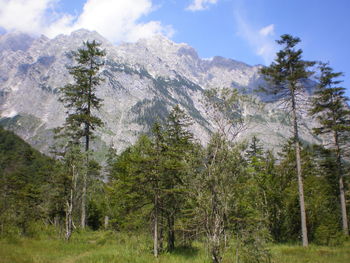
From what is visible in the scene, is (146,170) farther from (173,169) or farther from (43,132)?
(43,132)

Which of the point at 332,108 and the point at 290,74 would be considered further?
the point at 332,108

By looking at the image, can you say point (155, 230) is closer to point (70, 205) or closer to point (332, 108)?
point (70, 205)

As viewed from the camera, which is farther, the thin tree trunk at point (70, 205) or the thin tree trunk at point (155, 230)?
the thin tree trunk at point (70, 205)

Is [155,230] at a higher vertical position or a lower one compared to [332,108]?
lower

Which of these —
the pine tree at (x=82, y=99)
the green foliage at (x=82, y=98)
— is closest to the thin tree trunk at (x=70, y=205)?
the pine tree at (x=82, y=99)

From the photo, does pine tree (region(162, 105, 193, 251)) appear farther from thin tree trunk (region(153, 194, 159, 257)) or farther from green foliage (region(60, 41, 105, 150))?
green foliage (region(60, 41, 105, 150))

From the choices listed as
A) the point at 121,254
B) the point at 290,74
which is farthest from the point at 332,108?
the point at 121,254

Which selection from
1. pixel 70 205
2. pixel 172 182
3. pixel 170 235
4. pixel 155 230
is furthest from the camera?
pixel 70 205

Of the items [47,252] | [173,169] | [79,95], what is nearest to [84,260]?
[47,252]

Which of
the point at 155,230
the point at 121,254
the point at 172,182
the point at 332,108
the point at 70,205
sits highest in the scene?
the point at 332,108

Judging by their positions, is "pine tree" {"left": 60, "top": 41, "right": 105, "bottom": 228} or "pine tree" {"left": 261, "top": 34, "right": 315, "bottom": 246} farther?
"pine tree" {"left": 60, "top": 41, "right": 105, "bottom": 228}

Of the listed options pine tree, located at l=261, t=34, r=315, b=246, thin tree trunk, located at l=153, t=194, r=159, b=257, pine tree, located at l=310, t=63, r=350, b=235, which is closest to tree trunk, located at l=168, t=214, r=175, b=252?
thin tree trunk, located at l=153, t=194, r=159, b=257

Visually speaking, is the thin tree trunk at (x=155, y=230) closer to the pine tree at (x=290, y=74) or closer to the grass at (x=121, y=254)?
the grass at (x=121, y=254)

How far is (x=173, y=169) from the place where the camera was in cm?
1255
